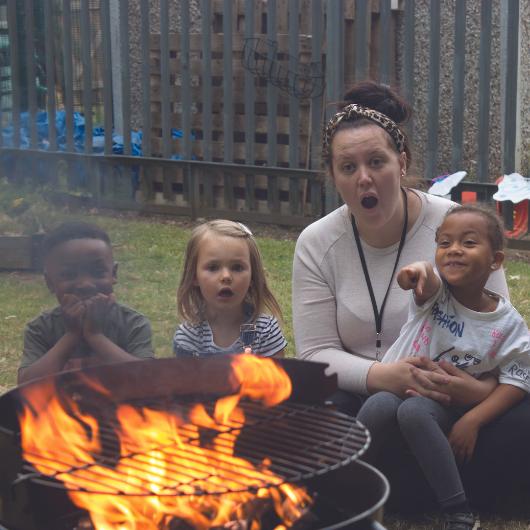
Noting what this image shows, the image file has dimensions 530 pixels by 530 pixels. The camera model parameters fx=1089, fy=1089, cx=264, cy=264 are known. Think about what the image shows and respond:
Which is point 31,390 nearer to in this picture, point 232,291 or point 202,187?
point 232,291

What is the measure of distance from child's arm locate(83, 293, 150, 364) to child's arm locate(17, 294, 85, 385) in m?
0.02

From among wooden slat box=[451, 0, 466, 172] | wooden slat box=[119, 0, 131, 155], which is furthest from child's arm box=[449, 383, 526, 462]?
wooden slat box=[119, 0, 131, 155]

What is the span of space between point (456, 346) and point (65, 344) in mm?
1122

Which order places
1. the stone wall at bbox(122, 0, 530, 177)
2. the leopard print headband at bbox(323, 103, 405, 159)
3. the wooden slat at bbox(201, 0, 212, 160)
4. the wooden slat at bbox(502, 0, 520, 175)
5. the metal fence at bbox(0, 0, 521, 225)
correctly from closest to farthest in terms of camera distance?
the leopard print headband at bbox(323, 103, 405, 159), the wooden slat at bbox(502, 0, 520, 175), the metal fence at bbox(0, 0, 521, 225), the wooden slat at bbox(201, 0, 212, 160), the stone wall at bbox(122, 0, 530, 177)

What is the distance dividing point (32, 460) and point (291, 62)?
578cm

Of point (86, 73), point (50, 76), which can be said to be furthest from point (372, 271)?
point (50, 76)

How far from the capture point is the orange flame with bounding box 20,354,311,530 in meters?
2.16

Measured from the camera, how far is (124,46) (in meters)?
8.25

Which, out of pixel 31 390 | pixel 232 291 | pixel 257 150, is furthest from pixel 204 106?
pixel 31 390

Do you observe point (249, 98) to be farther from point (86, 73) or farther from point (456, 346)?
point (456, 346)

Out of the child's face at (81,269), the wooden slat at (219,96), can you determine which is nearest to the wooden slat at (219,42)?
the wooden slat at (219,96)

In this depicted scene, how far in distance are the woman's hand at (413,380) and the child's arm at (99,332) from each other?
728 millimetres

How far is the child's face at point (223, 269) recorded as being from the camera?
3.38 m

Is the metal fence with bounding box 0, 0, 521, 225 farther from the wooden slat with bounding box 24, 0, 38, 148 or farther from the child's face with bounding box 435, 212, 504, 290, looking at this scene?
the child's face with bounding box 435, 212, 504, 290
